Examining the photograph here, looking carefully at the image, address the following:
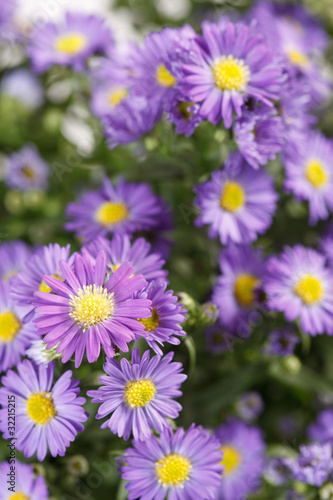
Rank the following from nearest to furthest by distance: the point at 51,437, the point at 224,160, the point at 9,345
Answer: the point at 51,437 < the point at 9,345 < the point at 224,160

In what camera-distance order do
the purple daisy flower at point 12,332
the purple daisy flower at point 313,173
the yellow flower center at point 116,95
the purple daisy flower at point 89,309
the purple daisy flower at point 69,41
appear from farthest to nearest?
the yellow flower center at point 116,95 → the purple daisy flower at point 69,41 → the purple daisy flower at point 313,173 → the purple daisy flower at point 12,332 → the purple daisy flower at point 89,309

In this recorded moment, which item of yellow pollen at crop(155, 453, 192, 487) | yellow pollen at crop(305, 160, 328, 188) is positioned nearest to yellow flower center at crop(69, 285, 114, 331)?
yellow pollen at crop(155, 453, 192, 487)

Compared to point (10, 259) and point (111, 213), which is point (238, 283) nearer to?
point (111, 213)

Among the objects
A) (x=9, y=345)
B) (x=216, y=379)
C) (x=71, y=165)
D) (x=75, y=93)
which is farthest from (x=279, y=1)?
(x=9, y=345)

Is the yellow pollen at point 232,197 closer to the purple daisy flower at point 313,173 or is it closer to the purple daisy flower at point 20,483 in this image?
the purple daisy flower at point 313,173

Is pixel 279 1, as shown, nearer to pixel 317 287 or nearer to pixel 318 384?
pixel 317 287

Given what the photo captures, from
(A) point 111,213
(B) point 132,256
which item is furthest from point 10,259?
(B) point 132,256

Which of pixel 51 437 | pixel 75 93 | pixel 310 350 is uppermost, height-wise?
pixel 75 93

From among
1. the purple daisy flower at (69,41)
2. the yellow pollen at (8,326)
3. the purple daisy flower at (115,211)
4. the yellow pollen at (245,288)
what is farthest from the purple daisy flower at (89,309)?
the purple daisy flower at (69,41)
